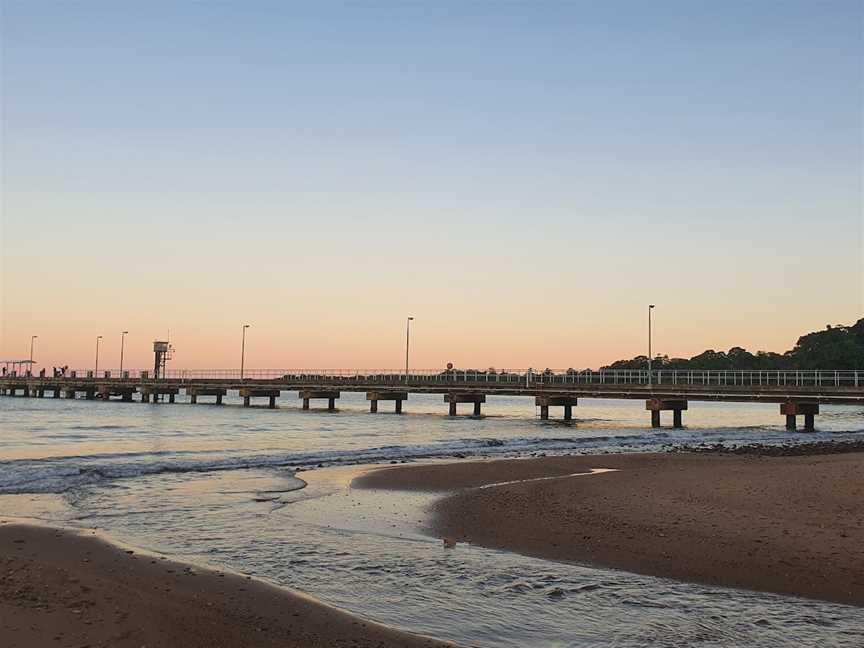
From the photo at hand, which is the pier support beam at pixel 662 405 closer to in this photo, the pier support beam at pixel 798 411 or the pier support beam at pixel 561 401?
the pier support beam at pixel 798 411

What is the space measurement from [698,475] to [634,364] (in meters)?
151

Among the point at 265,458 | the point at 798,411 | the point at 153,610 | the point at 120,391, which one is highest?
the point at 798,411

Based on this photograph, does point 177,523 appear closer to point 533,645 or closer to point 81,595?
point 81,595

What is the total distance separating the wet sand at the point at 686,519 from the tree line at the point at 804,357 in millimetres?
109381

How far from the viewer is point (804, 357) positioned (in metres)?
148

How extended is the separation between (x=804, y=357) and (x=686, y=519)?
14988 cm

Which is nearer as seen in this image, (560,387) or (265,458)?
(265,458)

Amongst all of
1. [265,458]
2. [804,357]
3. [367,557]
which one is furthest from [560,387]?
[804,357]

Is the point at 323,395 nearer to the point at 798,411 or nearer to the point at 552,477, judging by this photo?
the point at 798,411

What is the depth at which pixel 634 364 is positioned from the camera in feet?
550

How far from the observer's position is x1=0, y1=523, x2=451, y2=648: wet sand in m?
7.38

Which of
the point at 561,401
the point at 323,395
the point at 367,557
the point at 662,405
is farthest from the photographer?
the point at 323,395

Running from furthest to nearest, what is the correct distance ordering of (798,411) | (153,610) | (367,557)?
1. (798,411)
2. (367,557)
3. (153,610)

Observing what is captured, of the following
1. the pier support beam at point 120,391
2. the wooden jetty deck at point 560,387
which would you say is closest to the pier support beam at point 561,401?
the wooden jetty deck at point 560,387
